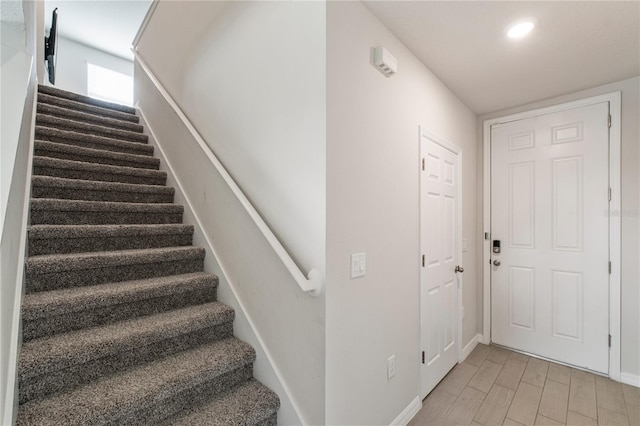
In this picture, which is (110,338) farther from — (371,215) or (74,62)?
(74,62)

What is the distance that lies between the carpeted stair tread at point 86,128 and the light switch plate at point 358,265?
289cm

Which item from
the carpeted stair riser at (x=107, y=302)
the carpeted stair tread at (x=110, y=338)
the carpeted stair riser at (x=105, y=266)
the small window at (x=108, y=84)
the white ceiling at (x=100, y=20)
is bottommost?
the carpeted stair tread at (x=110, y=338)

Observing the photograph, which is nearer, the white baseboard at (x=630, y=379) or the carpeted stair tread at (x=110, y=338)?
the carpeted stair tread at (x=110, y=338)

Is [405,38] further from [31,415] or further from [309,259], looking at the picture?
[31,415]

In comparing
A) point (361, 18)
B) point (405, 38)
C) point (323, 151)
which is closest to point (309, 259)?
point (323, 151)

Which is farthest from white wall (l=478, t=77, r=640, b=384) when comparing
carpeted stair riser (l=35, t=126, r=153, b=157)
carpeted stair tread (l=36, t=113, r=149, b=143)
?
carpeted stair tread (l=36, t=113, r=149, b=143)

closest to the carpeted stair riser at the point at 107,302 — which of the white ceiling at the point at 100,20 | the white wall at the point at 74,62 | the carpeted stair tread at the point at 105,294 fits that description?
the carpeted stair tread at the point at 105,294

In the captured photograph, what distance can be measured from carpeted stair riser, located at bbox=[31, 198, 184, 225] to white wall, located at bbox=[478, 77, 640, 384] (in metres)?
3.68

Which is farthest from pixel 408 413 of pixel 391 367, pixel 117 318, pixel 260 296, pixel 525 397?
pixel 117 318

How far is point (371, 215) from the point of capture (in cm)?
163

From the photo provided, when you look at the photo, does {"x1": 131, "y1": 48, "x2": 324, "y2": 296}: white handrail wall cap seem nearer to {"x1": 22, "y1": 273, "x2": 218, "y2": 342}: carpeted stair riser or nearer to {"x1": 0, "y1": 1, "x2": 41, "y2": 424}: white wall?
{"x1": 22, "y1": 273, "x2": 218, "y2": 342}: carpeted stair riser

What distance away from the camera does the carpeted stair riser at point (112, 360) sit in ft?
3.88

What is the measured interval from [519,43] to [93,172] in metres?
3.27

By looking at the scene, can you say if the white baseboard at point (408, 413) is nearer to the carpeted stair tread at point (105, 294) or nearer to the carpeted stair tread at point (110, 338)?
the carpeted stair tread at point (110, 338)
